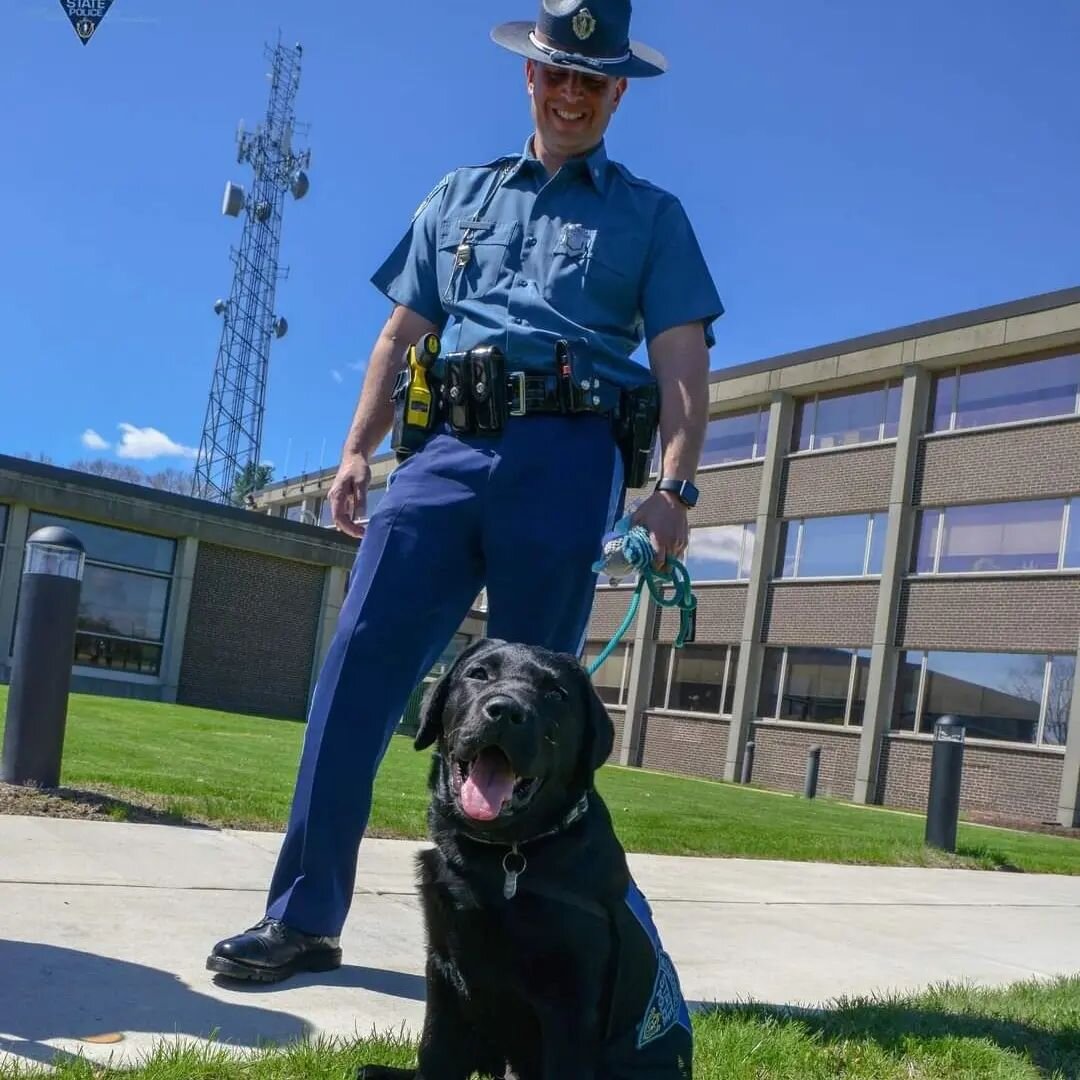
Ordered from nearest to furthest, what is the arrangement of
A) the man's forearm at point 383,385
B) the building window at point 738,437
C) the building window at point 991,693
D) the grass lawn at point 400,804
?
the man's forearm at point 383,385
the grass lawn at point 400,804
the building window at point 991,693
the building window at point 738,437

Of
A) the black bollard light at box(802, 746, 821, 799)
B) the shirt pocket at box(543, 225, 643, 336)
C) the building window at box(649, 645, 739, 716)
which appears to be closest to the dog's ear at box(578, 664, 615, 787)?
the shirt pocket at box(543, 225, 643, 336)

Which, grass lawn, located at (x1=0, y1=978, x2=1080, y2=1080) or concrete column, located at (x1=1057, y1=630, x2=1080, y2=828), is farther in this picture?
concrete column, located at (x1=1057, y1=630, x2=1080, y2=828)

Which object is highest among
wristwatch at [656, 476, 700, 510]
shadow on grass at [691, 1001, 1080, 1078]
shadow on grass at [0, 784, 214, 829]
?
wristwatch at [656, 476, 700, 510]

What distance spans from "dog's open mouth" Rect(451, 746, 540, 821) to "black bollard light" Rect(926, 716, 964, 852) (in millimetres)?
7852

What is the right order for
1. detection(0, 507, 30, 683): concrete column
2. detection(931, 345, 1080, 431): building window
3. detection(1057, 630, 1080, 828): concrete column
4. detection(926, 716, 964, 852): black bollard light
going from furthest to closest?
detection(0, 507, 30, 683): concrete column < detection(931, 345, 1080, 431): building window < detection(1057, 630, 1080, 828): concrete column < detection(926, 716, 964, 852): black bollard light

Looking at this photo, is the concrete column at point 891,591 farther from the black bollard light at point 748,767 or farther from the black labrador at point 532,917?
the black labrador at point 532,917

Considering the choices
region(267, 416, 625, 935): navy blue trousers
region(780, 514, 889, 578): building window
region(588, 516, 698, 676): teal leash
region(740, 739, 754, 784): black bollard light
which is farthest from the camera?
region(740, 739, 754, 784): black bollard light

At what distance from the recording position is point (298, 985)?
3010 millimetres

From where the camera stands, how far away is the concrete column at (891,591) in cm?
2361

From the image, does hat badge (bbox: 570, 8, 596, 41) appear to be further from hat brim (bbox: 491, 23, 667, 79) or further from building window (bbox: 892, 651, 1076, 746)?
building window (bbox: 892, 651, 1076, 746)

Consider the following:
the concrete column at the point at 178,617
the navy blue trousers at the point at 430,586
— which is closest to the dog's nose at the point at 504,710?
the navy blue trousers at the point at 430,586

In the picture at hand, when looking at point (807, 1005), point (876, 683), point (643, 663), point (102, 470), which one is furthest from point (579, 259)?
point (102, 470)

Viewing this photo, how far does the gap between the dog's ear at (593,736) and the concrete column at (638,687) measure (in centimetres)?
2661

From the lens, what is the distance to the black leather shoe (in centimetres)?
292
